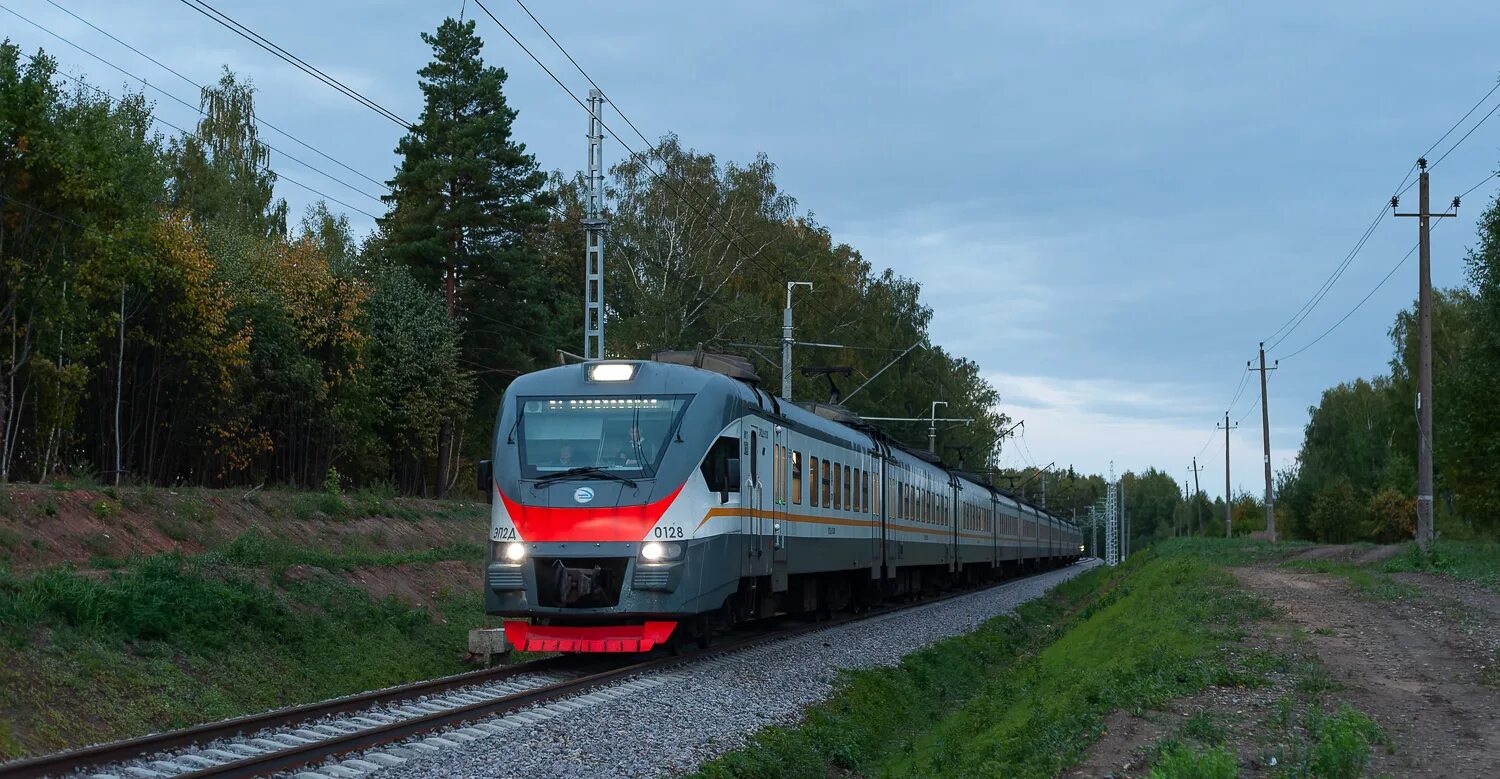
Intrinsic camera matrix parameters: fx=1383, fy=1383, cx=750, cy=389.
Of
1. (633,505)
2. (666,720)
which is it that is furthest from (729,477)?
(666,720)

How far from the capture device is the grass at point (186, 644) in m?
11.2

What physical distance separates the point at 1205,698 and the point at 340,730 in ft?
20.9

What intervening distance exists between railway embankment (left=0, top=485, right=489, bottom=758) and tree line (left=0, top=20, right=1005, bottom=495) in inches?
210

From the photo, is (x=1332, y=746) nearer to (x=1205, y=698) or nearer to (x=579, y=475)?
(x=1205, y=698)

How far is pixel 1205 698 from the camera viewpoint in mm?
10406

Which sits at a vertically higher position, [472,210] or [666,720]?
[472,210]

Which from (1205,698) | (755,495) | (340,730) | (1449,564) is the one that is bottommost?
(340,730)

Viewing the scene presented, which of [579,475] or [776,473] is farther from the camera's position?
[776,473]

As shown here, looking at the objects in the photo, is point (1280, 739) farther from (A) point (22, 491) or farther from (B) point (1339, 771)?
(A) point (22, 491)

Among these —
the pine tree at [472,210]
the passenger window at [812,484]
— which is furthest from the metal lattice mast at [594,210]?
the pine tree at [472,210]

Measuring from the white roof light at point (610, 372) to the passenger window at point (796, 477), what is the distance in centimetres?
404

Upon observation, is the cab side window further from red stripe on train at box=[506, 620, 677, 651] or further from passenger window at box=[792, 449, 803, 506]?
passenger window at box=[792, 449, 803, 506]

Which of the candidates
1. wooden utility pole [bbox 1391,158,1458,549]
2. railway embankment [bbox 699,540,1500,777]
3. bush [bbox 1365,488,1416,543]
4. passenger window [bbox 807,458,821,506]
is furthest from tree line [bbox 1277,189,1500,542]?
passenger window [bbox 807,458,821,506]

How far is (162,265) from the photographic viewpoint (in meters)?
29.9
